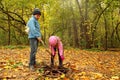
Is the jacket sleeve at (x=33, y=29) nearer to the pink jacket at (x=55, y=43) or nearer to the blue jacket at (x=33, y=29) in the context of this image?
the blue jacket at (x=33, y=29)

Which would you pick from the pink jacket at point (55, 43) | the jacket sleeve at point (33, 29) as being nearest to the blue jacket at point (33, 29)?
the jacket sleeve at point (33, 29)

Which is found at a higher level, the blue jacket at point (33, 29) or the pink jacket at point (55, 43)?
the blue jacket at point (33, 29)

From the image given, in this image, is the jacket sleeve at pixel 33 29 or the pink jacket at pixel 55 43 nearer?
the jacket sleeve at pixel 33 29

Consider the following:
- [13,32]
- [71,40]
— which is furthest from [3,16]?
[71,40]

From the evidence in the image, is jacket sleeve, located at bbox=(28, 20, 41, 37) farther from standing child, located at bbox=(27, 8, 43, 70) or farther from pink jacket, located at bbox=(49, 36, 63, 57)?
pink jacket, located at bbox=(49, 36, 63, 57)

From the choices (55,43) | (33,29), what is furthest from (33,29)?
(55,43)

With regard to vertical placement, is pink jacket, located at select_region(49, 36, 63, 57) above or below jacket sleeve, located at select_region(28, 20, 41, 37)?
below

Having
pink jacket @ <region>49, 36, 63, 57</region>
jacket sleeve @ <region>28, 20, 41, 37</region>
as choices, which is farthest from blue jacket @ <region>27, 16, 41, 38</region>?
pink jacket @ <region>49, 36, 63, 57</region>

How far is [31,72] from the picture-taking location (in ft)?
30.1

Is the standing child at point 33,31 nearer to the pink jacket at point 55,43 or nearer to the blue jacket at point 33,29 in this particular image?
the blue jacket at point 33,29

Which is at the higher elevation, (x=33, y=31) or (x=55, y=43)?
(x=33, y=31)

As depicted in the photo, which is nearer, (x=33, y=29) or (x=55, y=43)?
(x=33, y=29)

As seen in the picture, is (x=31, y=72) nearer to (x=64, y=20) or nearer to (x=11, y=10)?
(x=11, y=10)

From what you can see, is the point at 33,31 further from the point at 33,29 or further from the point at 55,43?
the point at 55,43
